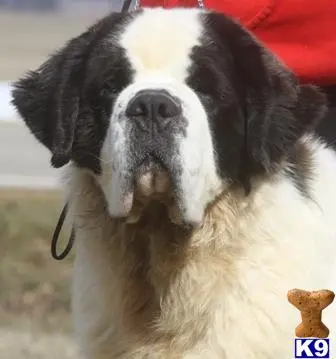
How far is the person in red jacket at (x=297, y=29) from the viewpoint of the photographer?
9.71ft

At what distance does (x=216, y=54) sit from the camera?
2768 millimetres

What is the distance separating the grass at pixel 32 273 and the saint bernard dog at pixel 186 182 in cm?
233

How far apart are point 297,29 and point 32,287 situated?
9.96 feet

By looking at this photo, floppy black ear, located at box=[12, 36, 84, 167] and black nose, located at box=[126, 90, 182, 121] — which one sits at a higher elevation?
black nose, located at box=[126, 90, 182, 121]

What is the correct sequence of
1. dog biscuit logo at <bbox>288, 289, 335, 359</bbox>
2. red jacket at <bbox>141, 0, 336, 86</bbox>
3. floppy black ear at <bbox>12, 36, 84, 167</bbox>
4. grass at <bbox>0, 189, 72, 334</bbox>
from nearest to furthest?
1. dog biscuit logo at <bbox>288, 289, 335, 359</bbox>
2. floppy black ear at <bbox>12, 36, 84, 167</bbox>
3. red jacket at <bbox>141, 0, 336, 86</bbox>
4. grass at <bbox>0, 189, 72, 334</bbox>

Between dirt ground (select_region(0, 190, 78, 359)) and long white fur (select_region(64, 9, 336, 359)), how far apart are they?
1.87m

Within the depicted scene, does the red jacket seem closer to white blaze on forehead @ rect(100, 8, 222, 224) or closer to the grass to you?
white blaze on forehead @ rect(100, 8, 222, 224)

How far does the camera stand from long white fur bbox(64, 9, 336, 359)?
270 cm

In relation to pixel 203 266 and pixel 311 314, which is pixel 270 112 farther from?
pixel 311 314

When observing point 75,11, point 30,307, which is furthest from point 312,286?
point 75,11

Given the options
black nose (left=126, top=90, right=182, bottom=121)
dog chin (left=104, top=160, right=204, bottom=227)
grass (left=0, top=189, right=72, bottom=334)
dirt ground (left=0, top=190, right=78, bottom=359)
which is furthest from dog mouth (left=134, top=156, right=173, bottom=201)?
grass (left=0, top=189, right=72, bottom=334)

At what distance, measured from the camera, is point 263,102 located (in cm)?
277

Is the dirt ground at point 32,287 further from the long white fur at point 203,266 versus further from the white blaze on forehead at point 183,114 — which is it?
the white blaze on forehead at point 183,114

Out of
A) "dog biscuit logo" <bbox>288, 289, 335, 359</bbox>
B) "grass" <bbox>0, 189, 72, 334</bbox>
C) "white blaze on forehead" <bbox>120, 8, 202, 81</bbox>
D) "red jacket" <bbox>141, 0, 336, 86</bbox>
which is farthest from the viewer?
"grass" <bbox>0, 189, 72, 334</bbox>
